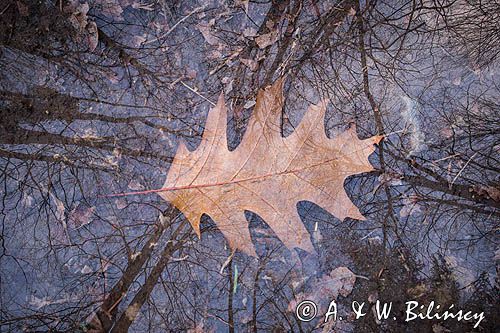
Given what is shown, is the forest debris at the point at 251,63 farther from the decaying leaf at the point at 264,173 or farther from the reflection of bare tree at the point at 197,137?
the decaying leaf at the point at 264,173

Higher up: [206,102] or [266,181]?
[206,102]

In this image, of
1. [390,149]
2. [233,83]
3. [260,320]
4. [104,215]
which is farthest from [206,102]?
[260,320]

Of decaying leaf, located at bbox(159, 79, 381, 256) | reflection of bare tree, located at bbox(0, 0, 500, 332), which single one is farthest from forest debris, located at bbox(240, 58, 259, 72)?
decaying leaf, located at bbox(159, 79, 381, 256)

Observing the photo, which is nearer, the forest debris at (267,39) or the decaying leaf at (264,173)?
the decaying leaf at (264,173)

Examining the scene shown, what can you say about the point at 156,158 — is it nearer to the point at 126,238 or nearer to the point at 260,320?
the point at 126,238

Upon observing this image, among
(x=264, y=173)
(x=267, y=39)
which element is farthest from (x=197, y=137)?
(x=267, y=39)

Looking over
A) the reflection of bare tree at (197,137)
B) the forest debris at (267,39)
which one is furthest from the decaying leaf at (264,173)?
the forest debris at (267,39)
